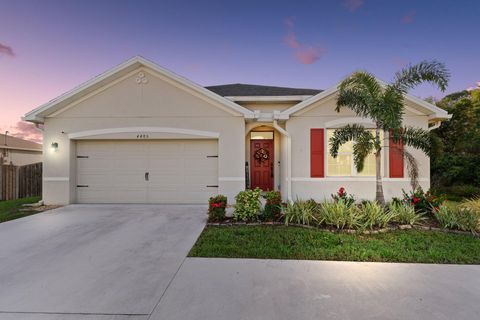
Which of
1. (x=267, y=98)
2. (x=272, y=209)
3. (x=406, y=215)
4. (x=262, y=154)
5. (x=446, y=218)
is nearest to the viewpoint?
(x=446, y=218)

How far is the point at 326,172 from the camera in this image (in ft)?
24.4

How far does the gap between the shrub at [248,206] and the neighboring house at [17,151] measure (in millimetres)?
17181

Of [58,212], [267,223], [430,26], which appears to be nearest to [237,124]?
[267,223]

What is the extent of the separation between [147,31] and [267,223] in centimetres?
1065

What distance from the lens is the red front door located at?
889cm

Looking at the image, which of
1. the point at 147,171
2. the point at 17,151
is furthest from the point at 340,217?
the point at 17,151

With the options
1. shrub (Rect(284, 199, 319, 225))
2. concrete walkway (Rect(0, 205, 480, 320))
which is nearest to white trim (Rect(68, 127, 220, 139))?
shrub (Rect(284, 199, 319, 225))

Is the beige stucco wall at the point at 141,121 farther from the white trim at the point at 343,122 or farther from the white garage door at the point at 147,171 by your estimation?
the white trim at the point at 343,122

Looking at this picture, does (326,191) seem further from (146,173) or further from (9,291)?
(9,291)

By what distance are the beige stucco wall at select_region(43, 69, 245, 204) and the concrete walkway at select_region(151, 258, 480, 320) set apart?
14.1 ft

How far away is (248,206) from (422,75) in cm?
598

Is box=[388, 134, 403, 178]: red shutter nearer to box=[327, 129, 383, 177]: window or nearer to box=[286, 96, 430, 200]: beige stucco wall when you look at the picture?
box=[286, 96, 430, 200]: beige stucco wall

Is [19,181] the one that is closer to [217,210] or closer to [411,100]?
[217,210]

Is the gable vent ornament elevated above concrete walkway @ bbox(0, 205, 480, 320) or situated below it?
above
